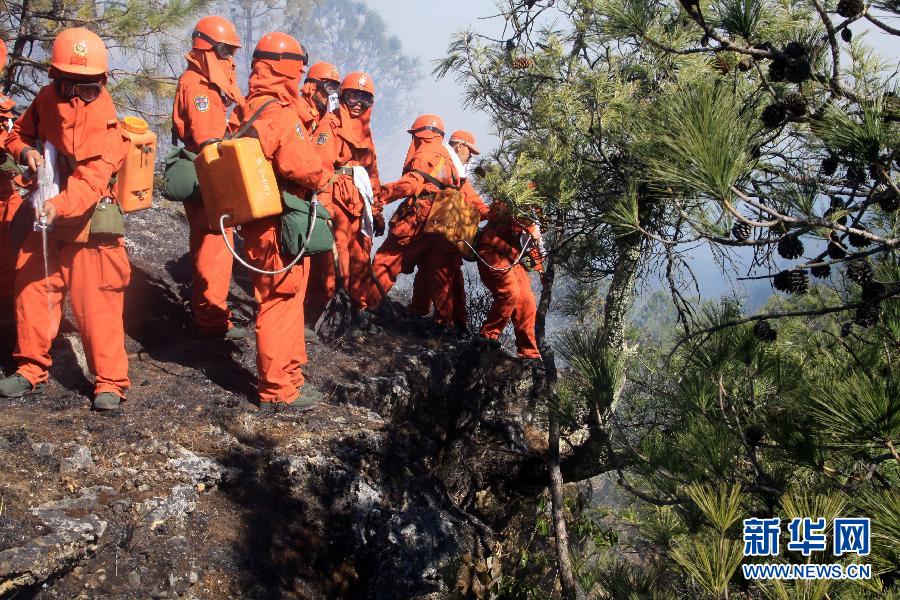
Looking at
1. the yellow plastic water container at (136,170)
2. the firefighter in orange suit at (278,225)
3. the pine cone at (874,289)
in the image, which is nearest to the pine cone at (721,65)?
the pine cone at (874,289)

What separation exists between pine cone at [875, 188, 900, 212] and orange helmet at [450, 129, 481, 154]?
476 centimetres

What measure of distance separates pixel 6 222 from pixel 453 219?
120 inches

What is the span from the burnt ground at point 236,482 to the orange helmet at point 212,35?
204cm

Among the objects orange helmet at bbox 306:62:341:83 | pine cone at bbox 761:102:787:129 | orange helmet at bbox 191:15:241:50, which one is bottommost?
pine cone at bbox 761:102:787:129

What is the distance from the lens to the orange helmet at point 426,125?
6078mm

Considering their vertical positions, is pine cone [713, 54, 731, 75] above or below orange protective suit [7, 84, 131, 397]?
above

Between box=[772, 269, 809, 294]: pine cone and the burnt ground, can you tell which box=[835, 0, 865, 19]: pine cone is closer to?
box=[772, 269, 809, 294]: pine cone

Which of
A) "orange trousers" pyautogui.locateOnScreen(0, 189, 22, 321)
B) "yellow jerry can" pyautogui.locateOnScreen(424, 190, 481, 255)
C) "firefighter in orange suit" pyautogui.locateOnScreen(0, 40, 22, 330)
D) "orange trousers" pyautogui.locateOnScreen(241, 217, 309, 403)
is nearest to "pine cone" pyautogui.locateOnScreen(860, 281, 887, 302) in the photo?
"orange trousers" pyautogui.locateOnScreen(241, 217, 309, 403)

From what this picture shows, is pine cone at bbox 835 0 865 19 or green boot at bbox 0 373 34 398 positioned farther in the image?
green boot at bbox 0 373 34 398

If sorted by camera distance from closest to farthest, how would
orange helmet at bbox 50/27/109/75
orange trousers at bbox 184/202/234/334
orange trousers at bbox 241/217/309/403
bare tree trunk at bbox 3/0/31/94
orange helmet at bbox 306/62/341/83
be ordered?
orange helmet at bbox 50/27/109/75 < orange trousers at bbox 241/217/309/403 < orange trousers at bbox 184/202/234/334 < orange helmet at bbox 306/62/341/83 < bare tree trunk at bbox 3/0/31/94

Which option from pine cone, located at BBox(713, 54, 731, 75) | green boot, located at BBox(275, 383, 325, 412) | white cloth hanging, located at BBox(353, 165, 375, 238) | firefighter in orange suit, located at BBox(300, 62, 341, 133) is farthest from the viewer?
firefighter in orange suit, located at BBox(300, 62, 341, 133)

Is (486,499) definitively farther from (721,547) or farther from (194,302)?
(721,547)

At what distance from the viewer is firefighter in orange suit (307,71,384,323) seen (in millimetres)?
5785

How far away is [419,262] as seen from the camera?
627 centimetres
